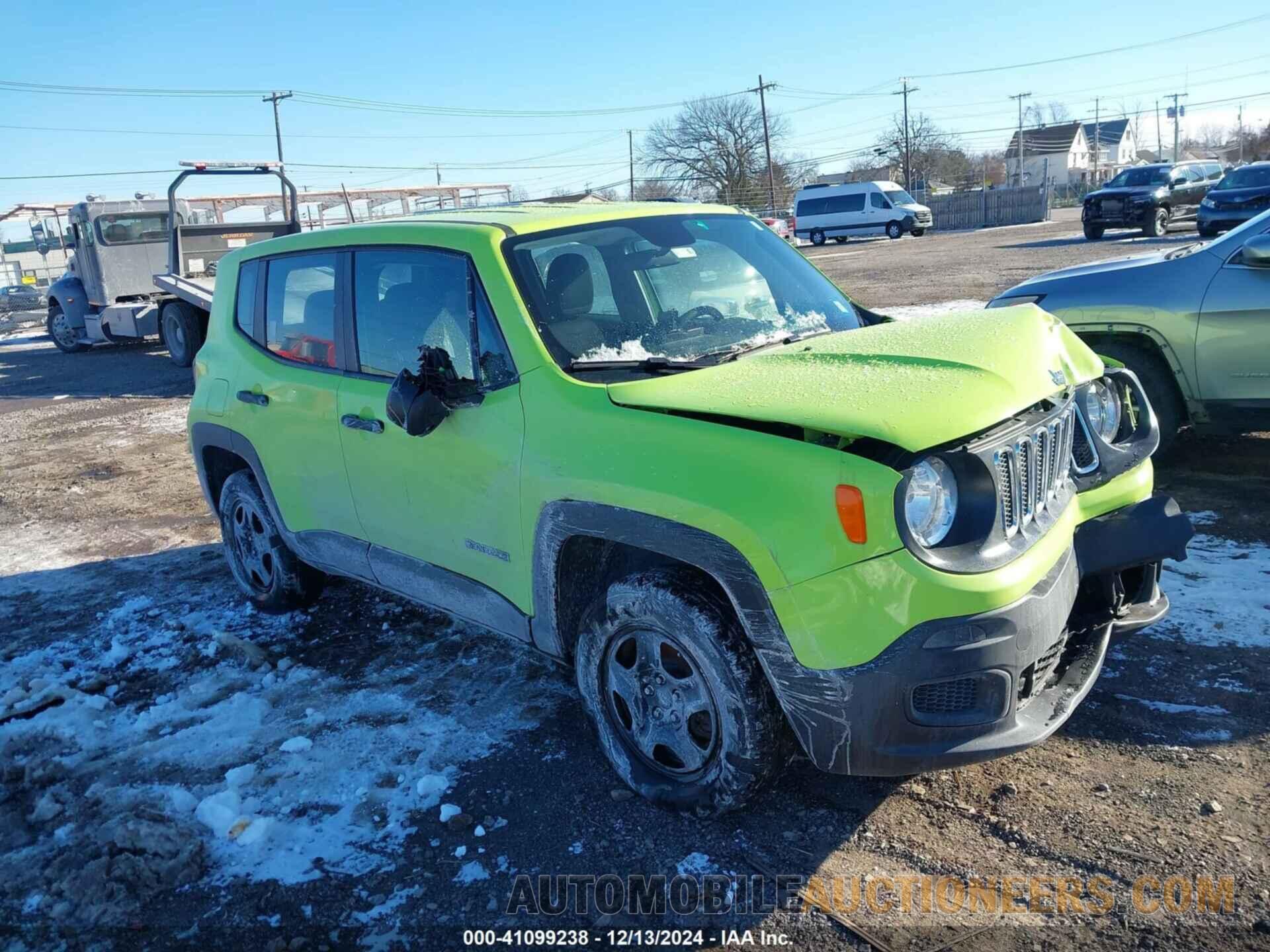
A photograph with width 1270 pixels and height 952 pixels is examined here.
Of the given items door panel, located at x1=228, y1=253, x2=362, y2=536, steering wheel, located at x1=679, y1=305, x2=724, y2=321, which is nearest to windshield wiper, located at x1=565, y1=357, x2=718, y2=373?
steering wheel, located at x1=679, y1=305, x2=724, y2=321

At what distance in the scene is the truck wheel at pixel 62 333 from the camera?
19.3 meters

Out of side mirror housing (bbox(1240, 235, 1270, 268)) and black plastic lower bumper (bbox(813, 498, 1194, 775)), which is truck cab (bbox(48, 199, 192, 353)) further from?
black plastic lower bumper (bbox(813, 498, 1194, 775))

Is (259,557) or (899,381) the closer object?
(899,381)

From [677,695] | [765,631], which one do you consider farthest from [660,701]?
[765,631]

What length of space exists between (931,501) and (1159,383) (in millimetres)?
3999

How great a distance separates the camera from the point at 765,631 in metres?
2.70

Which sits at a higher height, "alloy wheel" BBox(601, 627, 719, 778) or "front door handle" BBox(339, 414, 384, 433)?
"front door handle" BBox(339, 414, 384, 433)

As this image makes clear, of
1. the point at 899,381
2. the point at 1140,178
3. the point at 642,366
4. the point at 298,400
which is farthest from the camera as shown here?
the point at 1140,178

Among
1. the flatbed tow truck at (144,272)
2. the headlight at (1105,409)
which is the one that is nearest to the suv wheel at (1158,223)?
the flatbed tow truck at (144,272)

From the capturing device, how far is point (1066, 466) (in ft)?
10.4

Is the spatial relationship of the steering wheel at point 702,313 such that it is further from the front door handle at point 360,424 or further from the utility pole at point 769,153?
the utility pole at point 769,153

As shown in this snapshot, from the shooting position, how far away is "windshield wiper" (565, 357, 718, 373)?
10.8 feet

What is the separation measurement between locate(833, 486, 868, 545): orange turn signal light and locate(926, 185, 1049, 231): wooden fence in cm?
4673

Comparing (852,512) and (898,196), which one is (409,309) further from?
(898,196)
